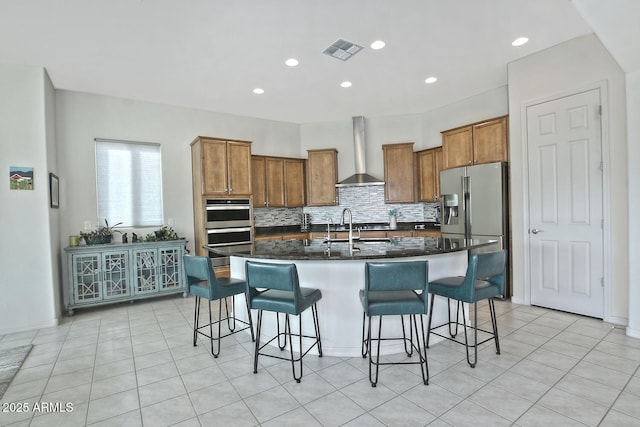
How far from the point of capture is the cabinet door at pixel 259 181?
5934 mm

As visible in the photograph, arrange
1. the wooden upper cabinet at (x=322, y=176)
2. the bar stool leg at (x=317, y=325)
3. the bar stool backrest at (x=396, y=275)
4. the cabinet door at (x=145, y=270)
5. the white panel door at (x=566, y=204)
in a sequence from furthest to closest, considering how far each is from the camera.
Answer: the wooden upper cabinet at (x=322, y=176)
the cabinet door at (x=145, y=270)
the white panel door at (x=566, y=204)
the bar stool leg at (x=317, y=325)
the bar stool backrest at (x=396, y=275)

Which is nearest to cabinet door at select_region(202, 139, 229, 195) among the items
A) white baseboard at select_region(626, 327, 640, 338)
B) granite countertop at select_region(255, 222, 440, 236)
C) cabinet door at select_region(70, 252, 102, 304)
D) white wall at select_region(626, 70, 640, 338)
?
granite countertop at select_region(255, 222, 440, 236)

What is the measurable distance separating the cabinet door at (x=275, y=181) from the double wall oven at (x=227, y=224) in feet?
2.51

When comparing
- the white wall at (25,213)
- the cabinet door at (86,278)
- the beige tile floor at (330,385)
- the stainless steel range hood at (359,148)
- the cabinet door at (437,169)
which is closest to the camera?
the beige tile floor at (330,385)

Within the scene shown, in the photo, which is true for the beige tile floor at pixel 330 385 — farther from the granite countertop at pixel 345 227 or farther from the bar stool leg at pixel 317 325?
the granite countertop at pixel 345 227

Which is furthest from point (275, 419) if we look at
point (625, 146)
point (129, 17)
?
point (625, 146)

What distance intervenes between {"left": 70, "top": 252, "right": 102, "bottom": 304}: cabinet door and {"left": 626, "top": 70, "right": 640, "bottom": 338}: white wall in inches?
235

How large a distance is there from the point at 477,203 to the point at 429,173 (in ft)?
4.79

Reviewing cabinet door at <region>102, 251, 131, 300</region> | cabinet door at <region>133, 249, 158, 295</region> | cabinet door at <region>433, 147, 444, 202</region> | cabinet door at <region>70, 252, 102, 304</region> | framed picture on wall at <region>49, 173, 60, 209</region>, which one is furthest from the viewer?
cabinet door at <region>433, 147, 444, 202</region>

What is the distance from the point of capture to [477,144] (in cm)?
467

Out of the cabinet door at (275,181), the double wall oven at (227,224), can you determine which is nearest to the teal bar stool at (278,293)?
the double wall oven at (227,224)

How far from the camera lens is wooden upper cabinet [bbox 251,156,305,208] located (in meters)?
5.97

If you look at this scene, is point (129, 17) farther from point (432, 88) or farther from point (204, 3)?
point (432, 88)

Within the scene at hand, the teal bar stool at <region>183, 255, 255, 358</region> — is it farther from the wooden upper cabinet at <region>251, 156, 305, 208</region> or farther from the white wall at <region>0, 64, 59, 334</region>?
the wooden upper cabinet at <region>251, 156, 305, 208</region>
